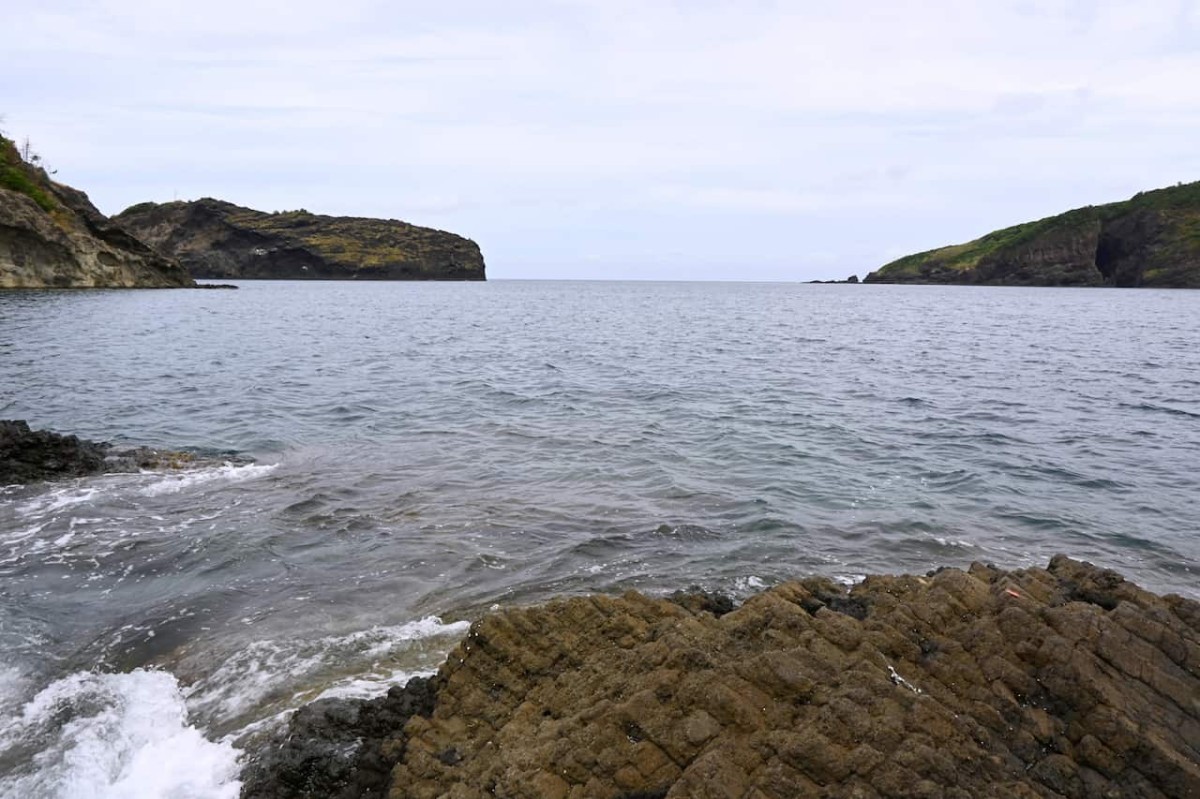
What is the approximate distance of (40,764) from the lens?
7.18 meters

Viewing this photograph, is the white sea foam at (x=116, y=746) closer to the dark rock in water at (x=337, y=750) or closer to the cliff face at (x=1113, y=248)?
the dark rock in water at (x=337, y=750)

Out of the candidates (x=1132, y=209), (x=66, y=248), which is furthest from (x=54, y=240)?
(x=1132, y=209)

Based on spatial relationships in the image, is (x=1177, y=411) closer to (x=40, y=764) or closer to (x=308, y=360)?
(x=40, y=764)

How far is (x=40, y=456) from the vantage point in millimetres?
17672

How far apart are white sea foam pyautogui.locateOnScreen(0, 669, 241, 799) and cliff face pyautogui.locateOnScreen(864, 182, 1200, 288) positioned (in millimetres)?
176802

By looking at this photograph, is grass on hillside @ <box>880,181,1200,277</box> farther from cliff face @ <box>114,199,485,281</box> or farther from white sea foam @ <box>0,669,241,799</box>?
white sea foam @ <box>0,669,241,799</box>

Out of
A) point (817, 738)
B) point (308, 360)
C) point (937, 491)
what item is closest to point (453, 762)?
point (817, 738)

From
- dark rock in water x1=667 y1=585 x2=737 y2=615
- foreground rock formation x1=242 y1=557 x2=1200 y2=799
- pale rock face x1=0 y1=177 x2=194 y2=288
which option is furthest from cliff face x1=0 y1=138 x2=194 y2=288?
dark rock in water x1=667 y1=585 x2=737 y2=615

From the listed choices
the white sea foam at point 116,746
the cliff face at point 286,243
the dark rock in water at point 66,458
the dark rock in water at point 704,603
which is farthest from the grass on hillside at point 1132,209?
the white sea foam at point 116,746

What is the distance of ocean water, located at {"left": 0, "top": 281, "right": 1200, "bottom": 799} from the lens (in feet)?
29.4

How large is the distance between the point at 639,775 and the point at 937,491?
13.9 metres

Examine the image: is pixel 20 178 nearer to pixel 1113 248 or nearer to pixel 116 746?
pixel 116 746

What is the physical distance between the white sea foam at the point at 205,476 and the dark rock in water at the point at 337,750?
11013 millimetres

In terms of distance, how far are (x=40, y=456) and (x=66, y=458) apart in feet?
1.72
